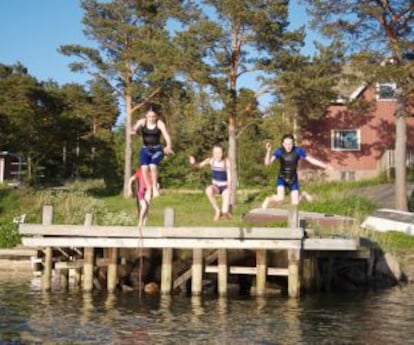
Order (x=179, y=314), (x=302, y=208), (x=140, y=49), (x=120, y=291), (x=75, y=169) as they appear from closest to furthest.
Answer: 1. (x=179, y=314)
2. (x=120, y=291)
3. (x=302, y=208)
4. (x=140, y=49)
5. (x=75, y=169)

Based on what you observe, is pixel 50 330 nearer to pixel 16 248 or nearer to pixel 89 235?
pixel 89 235

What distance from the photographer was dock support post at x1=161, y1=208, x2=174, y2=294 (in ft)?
59.0

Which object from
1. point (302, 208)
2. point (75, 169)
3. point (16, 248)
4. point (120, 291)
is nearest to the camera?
point (120, 291)

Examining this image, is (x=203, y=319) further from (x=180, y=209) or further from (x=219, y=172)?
(x=180, y=209)

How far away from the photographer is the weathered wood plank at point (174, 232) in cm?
1741

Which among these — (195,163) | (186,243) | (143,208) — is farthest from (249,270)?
(195,163)

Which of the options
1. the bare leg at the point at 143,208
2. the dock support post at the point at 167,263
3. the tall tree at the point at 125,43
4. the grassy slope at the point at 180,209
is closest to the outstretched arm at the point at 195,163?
the bare leg at the point at 143,208

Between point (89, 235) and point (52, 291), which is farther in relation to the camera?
point (52, 291)

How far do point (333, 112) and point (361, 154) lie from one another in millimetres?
3039

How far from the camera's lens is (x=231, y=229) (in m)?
17.4

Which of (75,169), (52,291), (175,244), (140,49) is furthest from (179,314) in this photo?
(75,169)

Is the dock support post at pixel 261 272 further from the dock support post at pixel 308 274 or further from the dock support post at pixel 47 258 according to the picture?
the dock support post at pixel 47 258

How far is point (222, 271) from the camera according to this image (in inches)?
726

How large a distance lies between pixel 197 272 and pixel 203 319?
272 cm
